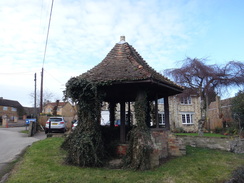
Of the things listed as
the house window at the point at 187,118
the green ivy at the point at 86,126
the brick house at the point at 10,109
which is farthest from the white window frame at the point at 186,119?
the brick house at the point at 10,109

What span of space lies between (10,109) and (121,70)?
5627cm

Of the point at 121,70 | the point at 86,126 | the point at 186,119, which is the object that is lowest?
the point at 186,119

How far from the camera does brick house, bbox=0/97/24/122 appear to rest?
51656mm

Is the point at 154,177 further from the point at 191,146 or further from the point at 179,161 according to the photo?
the point at 191,146

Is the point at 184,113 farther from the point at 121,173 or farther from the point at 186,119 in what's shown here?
the point at 121,173

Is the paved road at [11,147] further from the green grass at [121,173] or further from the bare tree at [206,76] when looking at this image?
the bare tree at [206,76]

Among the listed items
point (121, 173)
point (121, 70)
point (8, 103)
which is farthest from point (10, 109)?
point (121, 173)

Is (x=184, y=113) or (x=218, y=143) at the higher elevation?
(x=184, y=113)

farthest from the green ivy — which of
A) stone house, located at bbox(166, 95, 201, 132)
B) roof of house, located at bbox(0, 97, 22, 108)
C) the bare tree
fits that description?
roof of house, located at bbox(0, 97, 22, 108)

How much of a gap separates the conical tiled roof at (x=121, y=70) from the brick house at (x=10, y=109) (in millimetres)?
50062

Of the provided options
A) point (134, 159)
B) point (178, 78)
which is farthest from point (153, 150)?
point (178, 78)

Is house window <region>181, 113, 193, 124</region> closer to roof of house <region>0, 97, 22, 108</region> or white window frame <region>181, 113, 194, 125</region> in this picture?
white window frame <region>181, 113, 194, 125</region>

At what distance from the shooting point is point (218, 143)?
10.5 metres

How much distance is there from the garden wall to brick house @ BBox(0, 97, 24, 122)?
49821mm
